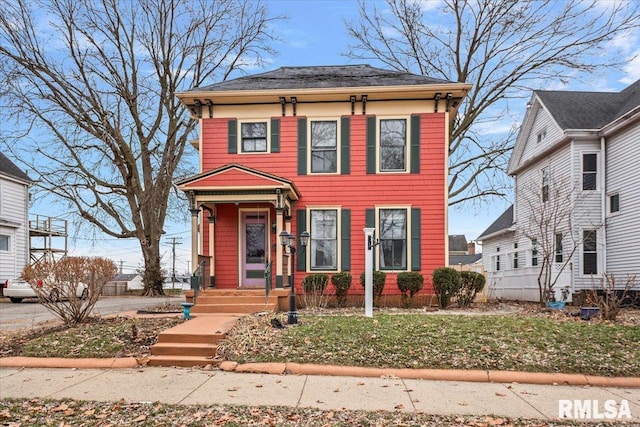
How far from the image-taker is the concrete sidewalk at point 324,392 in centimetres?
462

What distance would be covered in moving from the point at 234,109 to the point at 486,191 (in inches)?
541

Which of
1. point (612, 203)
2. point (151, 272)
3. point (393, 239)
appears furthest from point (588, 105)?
point (151, 272)

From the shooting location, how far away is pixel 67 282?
802cm

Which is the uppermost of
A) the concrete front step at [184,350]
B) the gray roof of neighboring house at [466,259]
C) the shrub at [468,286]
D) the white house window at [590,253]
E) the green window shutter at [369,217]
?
Result: the green window shutter at [369,217]

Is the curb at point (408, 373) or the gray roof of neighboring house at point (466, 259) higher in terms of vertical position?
the curb at point (408, 373)

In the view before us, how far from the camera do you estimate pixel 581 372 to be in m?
5.76

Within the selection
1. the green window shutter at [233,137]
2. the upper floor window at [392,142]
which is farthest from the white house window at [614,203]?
the green window shutter at [233,137]

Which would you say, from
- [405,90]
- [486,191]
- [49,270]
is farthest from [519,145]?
[49,270]

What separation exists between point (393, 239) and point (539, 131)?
9.56 metres

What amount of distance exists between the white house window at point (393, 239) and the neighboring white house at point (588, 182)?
4.78 m

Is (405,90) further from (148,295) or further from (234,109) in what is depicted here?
(148,295)

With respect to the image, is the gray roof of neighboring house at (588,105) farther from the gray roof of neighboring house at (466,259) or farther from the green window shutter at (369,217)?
the gray roof of neighboring house at (466,259)

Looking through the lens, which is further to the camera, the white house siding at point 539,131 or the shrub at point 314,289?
the white house siding at point 539,131

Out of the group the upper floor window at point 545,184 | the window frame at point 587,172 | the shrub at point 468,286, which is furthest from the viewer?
the upper floor window at point 545,184
